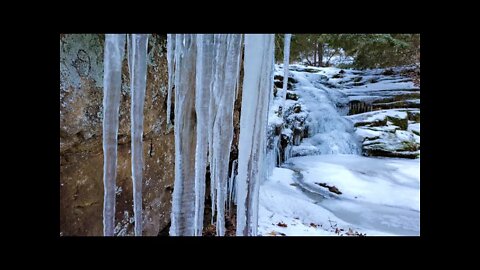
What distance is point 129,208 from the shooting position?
1856mm

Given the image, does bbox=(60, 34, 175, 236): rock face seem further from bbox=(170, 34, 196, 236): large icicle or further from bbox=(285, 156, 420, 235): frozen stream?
bbox=(285, 156, 420, 235): frozen stream

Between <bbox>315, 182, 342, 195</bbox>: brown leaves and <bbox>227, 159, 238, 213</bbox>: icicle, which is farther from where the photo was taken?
<bbox>315, 182, 342, 195</bbox>: brown leaves

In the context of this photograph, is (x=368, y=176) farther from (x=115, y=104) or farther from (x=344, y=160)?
(x=115, y=104)

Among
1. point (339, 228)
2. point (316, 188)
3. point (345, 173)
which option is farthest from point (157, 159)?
point (345, 173)

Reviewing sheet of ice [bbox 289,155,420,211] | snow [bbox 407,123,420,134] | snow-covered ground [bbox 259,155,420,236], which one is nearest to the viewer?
snow-covered ground [bbox 259,155,420,236]

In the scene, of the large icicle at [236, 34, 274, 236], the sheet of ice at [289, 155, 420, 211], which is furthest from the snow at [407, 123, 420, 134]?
the large icicle at [236, 34, 274, 236]

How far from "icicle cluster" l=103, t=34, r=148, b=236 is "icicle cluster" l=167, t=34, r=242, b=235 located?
0.70 ft

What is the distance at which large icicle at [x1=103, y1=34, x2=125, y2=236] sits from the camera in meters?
1.32

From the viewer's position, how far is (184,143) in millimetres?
1654

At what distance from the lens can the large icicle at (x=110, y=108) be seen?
132 cm

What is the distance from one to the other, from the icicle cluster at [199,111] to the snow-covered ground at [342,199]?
37.4 inches

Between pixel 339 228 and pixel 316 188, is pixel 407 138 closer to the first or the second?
pixel 316 188

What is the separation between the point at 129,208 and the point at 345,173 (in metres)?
3.63

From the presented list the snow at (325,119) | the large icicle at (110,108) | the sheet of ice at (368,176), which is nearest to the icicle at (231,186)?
the sheet of ice at (368,176)
